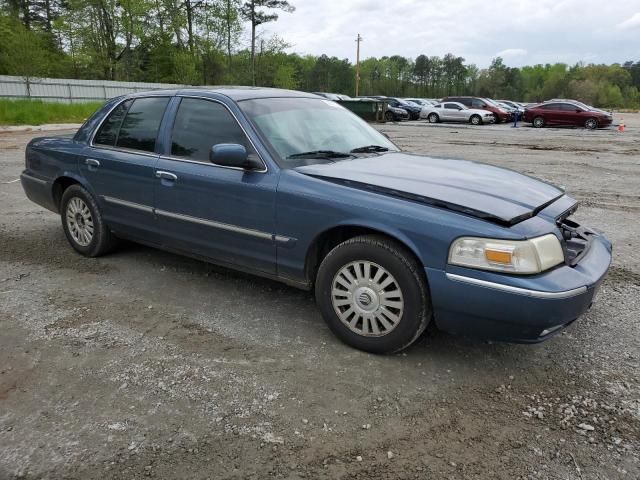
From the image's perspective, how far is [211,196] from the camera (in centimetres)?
382

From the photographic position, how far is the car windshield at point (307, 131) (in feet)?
12.2

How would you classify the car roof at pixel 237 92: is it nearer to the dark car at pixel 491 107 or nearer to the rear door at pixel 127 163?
the rear door at pixel 127 163

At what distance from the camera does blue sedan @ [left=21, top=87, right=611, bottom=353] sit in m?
2.82

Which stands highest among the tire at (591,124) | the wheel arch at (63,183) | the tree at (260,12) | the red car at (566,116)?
the tree at (260,12)

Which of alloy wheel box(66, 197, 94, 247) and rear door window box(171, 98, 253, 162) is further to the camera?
alloy wheel box(66, 197, 94, 247)

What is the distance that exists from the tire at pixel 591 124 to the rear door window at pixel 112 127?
27.4 m

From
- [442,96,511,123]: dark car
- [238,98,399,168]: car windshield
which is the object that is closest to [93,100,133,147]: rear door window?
[238,98,399,168]: car windshield

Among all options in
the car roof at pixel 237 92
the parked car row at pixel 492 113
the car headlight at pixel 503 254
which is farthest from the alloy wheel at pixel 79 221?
the parked car row at pixel 492 113

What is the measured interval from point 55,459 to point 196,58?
54.7 meters

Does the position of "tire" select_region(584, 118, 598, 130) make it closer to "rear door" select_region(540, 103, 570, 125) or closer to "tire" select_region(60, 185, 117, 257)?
"rear door" select_region(540, 103, 570, 125)

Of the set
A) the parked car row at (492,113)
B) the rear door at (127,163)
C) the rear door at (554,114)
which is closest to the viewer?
the rear door at (127,163)

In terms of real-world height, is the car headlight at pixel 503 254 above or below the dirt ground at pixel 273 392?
above

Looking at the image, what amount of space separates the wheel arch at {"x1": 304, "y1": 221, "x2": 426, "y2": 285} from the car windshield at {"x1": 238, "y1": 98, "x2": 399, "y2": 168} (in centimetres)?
57

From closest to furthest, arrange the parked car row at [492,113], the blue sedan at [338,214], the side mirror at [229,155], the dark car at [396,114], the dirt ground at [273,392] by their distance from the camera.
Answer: the dirt ground at [273,392] < the blue sedan at [338,214] < the side mirror at [229,155] < the parked car row at [492,113] < the dark car at [396,114]
